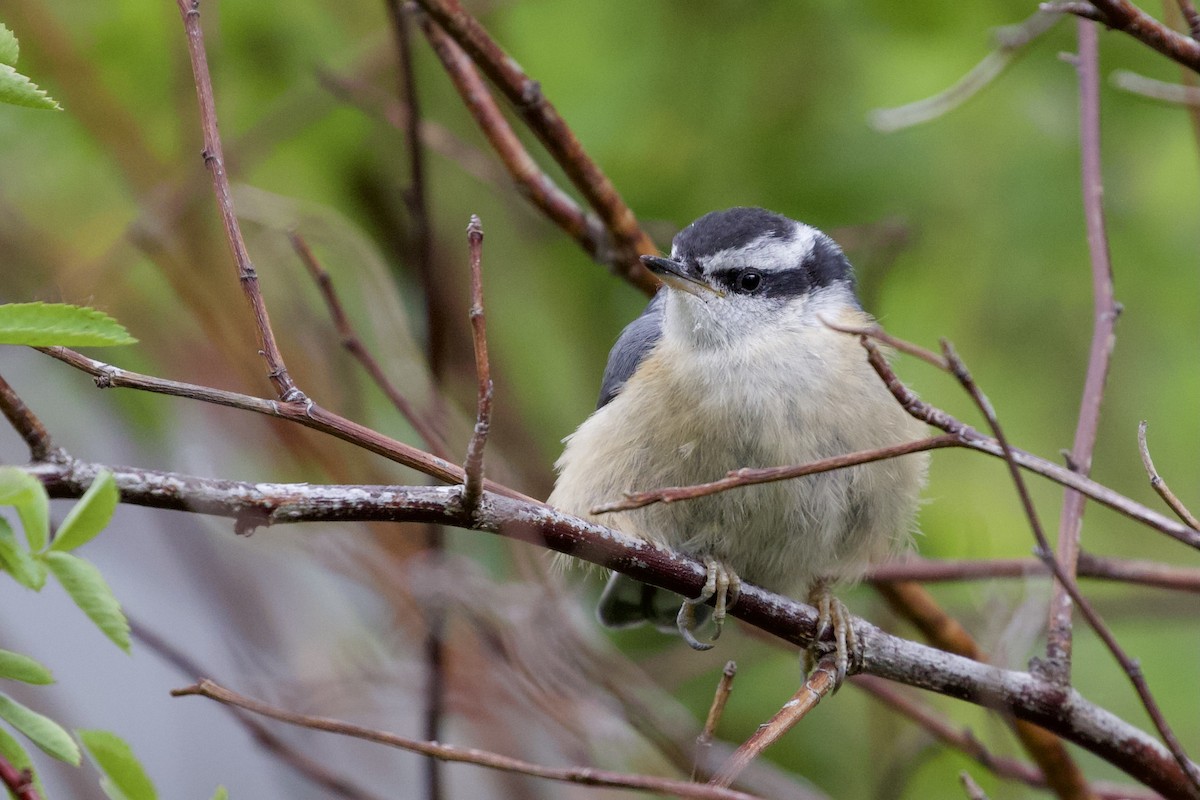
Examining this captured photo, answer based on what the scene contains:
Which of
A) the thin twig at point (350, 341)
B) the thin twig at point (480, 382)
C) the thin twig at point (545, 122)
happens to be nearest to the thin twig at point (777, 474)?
the thin twig at point (480, 382)

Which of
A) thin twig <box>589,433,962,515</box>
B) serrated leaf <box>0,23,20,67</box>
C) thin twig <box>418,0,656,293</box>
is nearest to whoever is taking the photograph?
serrated leaf <box>0,23,20,67</box>

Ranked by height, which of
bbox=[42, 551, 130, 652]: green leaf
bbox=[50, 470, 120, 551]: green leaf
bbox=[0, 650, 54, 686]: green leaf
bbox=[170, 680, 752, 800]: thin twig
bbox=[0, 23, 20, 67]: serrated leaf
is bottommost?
bbox=[170, 680, 752, 800]: thin twig

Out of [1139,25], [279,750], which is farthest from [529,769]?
[279,750]

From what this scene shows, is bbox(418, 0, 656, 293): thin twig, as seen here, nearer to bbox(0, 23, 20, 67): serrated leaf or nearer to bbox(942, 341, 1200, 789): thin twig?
bbox(0, 23, 20, 67): serrated leaf

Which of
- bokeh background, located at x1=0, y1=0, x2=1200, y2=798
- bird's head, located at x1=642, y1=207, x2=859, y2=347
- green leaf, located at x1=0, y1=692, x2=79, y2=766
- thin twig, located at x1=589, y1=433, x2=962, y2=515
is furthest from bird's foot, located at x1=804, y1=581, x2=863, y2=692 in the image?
green leaf, located at x1=0, y1=692, x2=79, y2=766

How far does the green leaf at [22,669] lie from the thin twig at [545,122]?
72.8 inches

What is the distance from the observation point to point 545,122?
2.95 meters

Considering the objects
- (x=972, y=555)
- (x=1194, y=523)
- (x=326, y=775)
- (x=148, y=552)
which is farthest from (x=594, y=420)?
(x=148, y=552)

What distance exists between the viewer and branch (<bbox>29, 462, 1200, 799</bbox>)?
1.54 m

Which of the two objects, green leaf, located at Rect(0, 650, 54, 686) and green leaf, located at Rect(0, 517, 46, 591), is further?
green leaf, located at Rect(0, 650, 54, 686)

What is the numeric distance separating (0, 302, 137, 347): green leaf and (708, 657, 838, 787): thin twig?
987 millimetres

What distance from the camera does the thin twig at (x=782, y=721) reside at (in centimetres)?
166

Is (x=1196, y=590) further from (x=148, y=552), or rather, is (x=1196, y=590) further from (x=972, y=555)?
(x=148, y=552)

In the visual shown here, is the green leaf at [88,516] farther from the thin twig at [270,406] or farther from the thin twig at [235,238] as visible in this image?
the thin twig at [235,238]
